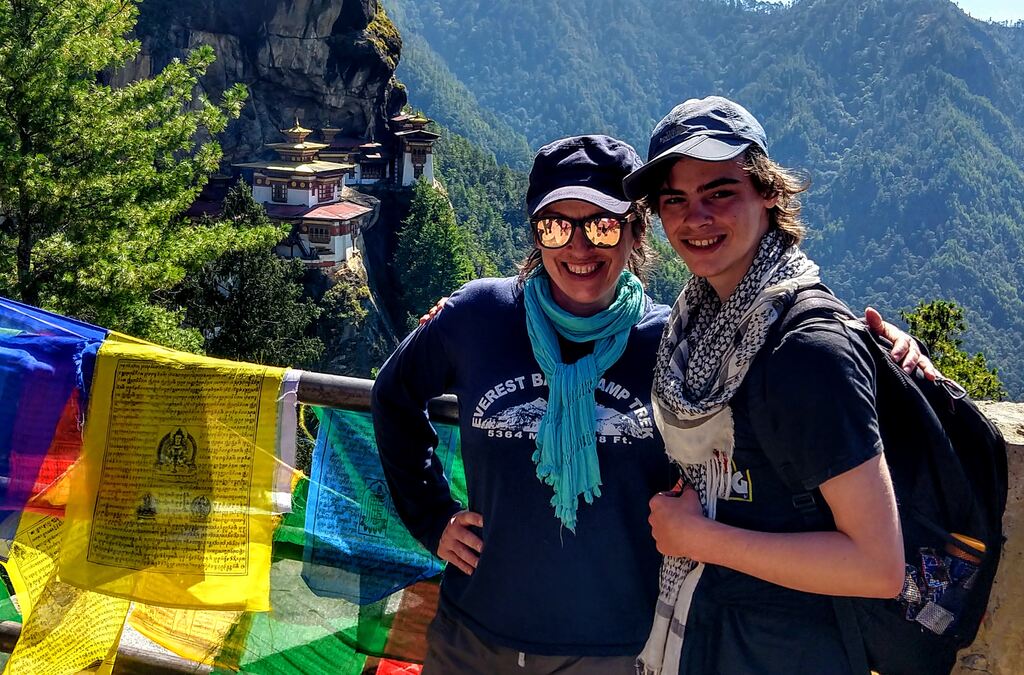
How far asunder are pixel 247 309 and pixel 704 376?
25.7 metres

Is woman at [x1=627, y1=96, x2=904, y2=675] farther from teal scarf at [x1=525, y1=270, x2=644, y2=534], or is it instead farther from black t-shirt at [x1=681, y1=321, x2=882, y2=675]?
teal scarf at [x1=525, y1=270, x2=644, y2=534]

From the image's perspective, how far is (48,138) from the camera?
464 inches

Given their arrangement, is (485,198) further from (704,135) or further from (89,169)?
(704,135)

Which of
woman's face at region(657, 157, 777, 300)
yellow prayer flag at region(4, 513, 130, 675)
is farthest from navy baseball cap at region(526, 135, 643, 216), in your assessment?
yellow prayer flag at region(4, 513, 130, 675)

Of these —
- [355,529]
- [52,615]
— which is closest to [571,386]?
[355,529]

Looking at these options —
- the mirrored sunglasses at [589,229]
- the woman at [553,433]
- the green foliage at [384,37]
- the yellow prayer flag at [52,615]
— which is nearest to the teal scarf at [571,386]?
the woman at [553,433]

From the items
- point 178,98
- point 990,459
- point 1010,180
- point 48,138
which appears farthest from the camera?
point 1010,180

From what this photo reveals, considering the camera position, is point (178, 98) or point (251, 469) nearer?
point (251, 469)

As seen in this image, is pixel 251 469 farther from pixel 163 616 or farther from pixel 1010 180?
pixel 1010 180

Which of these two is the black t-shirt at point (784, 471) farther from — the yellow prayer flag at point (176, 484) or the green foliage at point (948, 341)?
the green foliage at point (948, 341)

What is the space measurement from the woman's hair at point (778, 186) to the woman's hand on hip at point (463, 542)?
0.83 meters

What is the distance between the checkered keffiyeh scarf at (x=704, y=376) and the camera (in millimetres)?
1442

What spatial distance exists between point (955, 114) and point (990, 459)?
8158 inches

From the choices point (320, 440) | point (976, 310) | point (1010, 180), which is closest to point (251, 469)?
point (320, 440)
